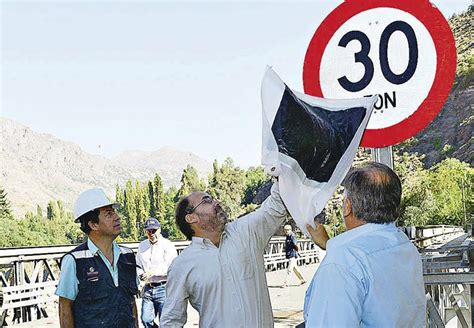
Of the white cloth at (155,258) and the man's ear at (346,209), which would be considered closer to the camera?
the man's ear at (346,209)

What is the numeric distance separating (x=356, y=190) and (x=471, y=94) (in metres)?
136

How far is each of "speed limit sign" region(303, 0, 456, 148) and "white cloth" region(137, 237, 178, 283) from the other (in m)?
6.95

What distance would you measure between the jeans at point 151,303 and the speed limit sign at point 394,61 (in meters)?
7.07

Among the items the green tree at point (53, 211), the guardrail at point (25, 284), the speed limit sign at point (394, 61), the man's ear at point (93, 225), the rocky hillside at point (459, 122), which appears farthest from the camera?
the green tree at point (53, 211)

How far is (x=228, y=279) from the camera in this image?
12.9 feet

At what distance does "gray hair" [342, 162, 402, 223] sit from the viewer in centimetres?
253

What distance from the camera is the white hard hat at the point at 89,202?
488cm

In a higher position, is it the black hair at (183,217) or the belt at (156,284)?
the black hair at (183,217)

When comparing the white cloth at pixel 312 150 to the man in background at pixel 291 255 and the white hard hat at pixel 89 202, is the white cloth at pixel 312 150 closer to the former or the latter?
the white hard hat at pixel 89 202

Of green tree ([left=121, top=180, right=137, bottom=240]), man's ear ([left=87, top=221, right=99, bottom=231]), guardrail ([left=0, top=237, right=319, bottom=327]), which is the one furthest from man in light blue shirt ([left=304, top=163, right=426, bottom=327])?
green tree ([left=121, top=180, right=137, bottom=240])

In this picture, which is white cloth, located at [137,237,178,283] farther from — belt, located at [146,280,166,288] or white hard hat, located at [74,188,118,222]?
white hard hat, located at [74,188,118,222]

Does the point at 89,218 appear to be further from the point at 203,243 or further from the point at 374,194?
the point at 374,194

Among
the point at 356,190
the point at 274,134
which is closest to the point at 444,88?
the point at 274,134

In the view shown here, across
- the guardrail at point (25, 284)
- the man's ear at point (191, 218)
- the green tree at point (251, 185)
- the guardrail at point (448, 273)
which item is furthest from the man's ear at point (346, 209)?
the green tree at point (251, 185)
